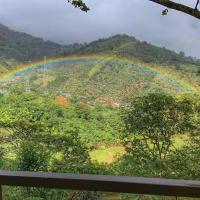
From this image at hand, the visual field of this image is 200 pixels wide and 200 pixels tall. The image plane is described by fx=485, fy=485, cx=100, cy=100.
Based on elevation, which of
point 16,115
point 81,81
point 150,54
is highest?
point 150,54

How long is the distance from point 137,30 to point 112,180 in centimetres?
1346

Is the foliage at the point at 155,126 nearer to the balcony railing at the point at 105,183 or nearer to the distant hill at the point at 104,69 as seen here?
the distant hill at the point at 104,69

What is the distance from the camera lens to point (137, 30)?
14.5 m

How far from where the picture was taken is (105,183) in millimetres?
1326

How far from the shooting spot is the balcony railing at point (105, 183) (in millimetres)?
1285

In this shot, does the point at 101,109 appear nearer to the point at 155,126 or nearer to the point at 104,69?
the point at 104,69

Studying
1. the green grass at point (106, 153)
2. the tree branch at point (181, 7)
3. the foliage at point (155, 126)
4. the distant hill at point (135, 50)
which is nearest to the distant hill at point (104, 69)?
the distant hill at point (135, 50)

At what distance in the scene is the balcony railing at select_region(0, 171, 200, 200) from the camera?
1285 millimetres

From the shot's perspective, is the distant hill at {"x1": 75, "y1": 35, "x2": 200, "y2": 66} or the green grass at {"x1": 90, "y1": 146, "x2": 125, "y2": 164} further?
the distant hill at {"x1": 75, "y1": 35, "x2": 200, "y2": 66}

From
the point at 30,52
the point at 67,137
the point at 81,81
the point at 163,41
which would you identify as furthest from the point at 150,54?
the point at 67,137

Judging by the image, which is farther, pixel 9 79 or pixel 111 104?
pixel 9 79

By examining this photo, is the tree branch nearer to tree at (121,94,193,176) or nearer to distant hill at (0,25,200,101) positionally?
tree at (121,94,193,176)

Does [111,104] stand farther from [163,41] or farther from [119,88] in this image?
[163,41]

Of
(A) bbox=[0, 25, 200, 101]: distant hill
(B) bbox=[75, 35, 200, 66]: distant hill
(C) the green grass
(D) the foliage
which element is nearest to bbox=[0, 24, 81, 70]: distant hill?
(A) bbox=[0, 25, 200, 101]: distant hill
